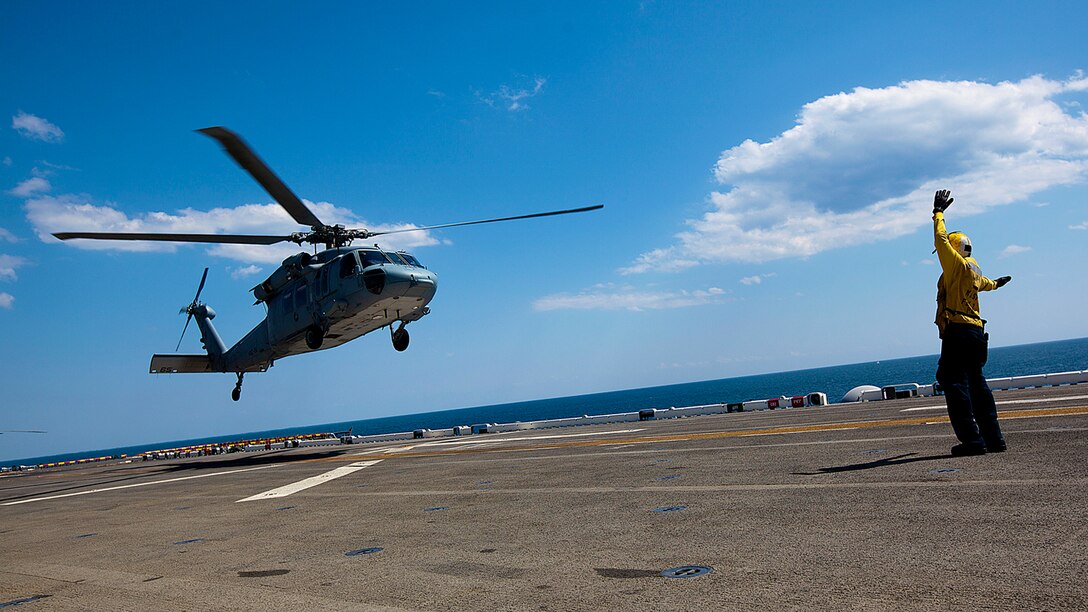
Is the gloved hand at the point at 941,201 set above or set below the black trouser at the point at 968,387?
above

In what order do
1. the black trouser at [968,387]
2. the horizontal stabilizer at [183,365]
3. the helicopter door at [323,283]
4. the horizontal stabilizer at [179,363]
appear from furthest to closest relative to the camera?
the horizontal stabilizer at [179,363] < the horizontal stabilizer at [183,365] < the helicopter door at [323,283] < the black trouser at [968,387]

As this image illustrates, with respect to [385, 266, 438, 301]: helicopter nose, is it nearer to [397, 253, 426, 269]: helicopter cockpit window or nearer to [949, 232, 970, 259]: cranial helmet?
[397, 253, 426, 269]: helicopter cockpit window

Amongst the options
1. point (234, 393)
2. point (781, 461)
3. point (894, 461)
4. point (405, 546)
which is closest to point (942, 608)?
point (405, 546)

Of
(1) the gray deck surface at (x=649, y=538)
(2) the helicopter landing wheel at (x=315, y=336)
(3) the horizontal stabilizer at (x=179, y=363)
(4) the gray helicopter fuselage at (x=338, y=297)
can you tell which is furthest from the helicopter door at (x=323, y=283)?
(1) the gray deck surface at (x=649, y=538)

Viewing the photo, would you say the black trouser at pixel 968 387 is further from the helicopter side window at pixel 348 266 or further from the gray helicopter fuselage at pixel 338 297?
the helicopter side window at pixel 348 266

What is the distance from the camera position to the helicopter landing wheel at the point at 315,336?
24500mm

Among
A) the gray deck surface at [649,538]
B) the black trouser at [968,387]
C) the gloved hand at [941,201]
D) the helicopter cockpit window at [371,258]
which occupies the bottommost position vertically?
the gray deck surface at [649,538]

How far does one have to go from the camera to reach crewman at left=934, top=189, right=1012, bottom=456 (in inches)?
298

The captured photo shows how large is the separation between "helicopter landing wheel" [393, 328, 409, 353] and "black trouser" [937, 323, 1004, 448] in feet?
64.5

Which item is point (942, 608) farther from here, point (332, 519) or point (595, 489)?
point (332, 519)

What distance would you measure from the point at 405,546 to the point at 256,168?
55.0ft

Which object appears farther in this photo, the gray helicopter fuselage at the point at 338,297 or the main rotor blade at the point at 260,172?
the gray helicopter fuselage at the point at 338,297

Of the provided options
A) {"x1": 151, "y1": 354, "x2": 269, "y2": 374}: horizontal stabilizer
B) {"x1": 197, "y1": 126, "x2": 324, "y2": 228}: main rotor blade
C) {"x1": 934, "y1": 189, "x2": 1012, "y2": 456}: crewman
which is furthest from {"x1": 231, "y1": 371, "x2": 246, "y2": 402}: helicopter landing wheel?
{"x1": 934, "y1": 189, "x2": 1012, "y2": 456}: crewman

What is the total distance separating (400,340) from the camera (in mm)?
25328
